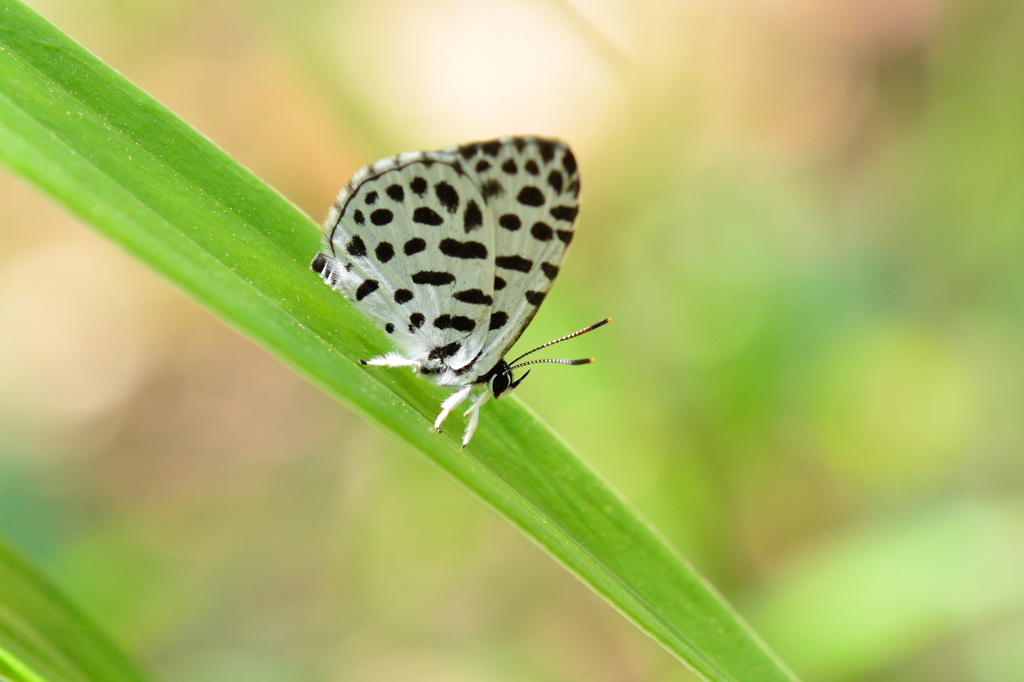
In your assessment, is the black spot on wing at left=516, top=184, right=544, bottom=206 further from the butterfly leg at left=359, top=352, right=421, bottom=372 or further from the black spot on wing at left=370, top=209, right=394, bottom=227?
the butterfly leg at left=359, top=352, right=421, bottom=372

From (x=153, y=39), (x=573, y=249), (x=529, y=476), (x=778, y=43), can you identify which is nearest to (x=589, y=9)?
(x=778, y=43)

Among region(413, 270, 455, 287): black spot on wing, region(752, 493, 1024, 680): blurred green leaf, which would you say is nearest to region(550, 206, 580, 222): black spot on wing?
region(413, 270, 455, 287): black spot on wing

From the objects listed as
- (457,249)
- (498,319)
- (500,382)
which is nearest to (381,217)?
(457,249)

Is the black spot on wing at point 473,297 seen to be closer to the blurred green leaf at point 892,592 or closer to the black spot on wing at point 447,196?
the black spot on wing at point 447,196

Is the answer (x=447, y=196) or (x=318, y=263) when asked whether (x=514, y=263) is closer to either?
(x=447, y=196)

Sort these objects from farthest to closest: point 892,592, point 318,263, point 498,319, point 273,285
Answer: point 892,592, point 498,319, point 318,263, point 273,285

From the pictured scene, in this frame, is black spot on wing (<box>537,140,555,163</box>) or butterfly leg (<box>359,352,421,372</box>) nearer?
black spot on wing (<box>537,140,555,163</box>)
